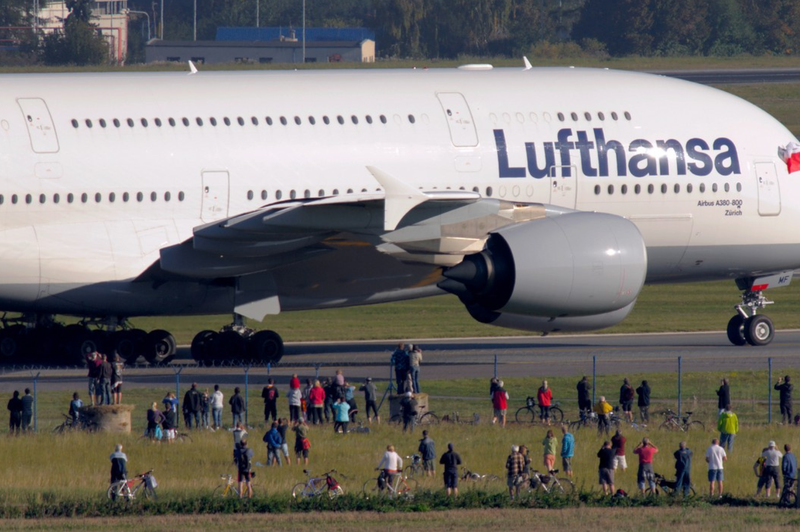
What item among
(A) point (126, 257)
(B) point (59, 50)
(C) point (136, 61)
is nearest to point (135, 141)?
(A) point (126, 257)

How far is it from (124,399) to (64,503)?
9.95m

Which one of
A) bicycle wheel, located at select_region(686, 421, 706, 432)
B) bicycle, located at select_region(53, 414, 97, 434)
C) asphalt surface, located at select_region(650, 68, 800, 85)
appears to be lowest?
bicycle wheel, located at select_region(686, 421, 706, 432)

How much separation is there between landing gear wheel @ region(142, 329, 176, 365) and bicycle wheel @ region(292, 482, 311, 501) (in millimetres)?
13203

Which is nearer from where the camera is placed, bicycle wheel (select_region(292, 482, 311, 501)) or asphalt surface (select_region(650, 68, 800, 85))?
bicycle wheel (select_region(292, 482, 311, 501))

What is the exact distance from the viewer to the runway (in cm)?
3703

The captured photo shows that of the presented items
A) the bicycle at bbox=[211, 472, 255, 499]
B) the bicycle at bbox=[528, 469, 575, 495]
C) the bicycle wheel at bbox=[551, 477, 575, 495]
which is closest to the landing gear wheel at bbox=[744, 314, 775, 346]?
the bicycle wheel at bbox=[551, 477, 575, 495]

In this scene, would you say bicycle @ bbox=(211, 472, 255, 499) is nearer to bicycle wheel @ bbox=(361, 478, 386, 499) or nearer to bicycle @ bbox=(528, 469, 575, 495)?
bicycle wheel @ bbox=(361, 478, 386, 499)

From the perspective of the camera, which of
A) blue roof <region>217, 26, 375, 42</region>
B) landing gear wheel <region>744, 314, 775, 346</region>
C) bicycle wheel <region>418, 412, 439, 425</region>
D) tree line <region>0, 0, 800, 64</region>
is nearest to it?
bicycle wheel <region>418, 412, 439, 425</region>

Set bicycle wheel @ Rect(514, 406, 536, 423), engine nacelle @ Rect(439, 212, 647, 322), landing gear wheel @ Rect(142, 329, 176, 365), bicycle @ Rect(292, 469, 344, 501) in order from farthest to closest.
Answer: landing gear wheel @ Rect(142, 329, 176, 365) → bicycle wheel @ Rect(514, 406, 536, 423) → engine nacelle @ Rect(439, 212, 647, 322) → bicycle @ Rect(292, 469, 344, 501)

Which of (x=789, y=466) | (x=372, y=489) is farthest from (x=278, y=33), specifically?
(x=789, y=466)

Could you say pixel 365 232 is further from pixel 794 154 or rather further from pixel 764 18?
pixel 764 18

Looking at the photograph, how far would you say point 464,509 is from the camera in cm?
2500

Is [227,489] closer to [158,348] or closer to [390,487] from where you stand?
[390,487]

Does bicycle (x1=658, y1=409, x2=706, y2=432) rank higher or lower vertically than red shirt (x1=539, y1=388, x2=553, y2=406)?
lower
